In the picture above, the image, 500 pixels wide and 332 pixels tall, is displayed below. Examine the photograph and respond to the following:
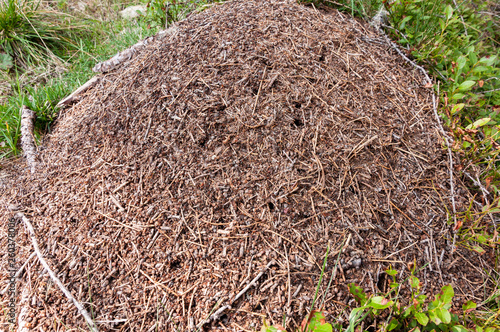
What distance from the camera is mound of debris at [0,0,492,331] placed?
1684 millimetres

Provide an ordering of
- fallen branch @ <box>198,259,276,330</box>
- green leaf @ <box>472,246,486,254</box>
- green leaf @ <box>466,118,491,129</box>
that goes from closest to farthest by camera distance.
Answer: fallen branch @ <box>198,259,276,330</box> → green leaf @ <box>472,246,486,254</box> → green leaf @ <box>466,118,491,129</box>

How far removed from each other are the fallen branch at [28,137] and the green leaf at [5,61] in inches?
54.5

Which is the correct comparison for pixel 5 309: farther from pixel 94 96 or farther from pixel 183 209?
pixel 94 96

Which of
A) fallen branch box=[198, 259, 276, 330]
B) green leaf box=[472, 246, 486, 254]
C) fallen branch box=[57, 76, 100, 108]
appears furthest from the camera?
fallen branch box=[57, 76, 100, 108]

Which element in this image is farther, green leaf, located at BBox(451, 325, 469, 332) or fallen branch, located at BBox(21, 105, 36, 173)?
fallen branch, located at BBox(21, 105, 36, 173)

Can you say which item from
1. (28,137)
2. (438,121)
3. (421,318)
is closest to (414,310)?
(421,318)

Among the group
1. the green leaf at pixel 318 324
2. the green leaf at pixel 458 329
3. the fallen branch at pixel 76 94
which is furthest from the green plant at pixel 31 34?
the green leaf at pixel 458 329

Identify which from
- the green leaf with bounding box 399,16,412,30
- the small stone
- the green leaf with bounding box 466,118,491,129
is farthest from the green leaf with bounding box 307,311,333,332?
the small stone

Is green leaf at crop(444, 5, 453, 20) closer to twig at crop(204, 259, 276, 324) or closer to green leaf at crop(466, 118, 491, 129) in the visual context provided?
green leaf at crop(466, 118, 491, 129)

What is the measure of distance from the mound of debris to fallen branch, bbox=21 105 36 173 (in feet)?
0.33

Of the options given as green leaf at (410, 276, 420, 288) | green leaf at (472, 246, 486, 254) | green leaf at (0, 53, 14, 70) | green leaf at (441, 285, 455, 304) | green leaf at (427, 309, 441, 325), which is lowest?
green leaf at (472, 246, 486, 254)

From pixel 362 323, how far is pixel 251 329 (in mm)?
555

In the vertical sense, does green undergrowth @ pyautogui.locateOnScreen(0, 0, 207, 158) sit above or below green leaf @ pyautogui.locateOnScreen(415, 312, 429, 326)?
above

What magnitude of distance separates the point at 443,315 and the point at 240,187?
3.86 feet
